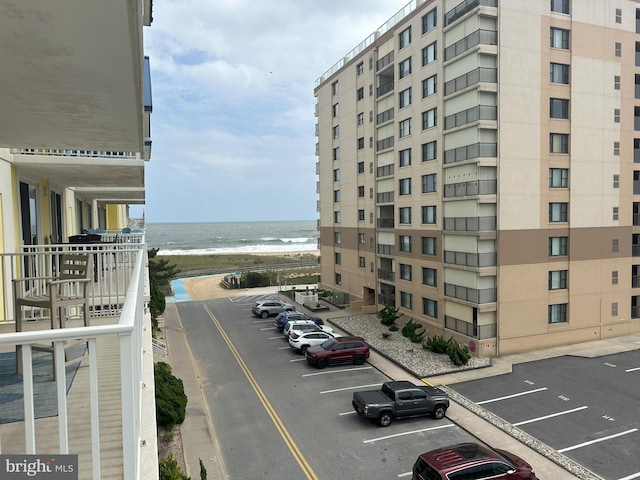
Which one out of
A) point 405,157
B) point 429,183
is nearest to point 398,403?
point 429,183

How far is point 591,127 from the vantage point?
24188mm

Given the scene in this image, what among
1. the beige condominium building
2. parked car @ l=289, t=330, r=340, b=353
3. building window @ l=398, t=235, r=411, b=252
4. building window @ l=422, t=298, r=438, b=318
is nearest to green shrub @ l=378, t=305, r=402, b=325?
the beige condominium building

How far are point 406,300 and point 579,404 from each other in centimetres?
1311

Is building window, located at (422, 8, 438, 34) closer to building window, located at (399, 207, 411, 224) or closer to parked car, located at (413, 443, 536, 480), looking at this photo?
building window, located at (399, 207, 411, 224)

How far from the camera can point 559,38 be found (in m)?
23.4

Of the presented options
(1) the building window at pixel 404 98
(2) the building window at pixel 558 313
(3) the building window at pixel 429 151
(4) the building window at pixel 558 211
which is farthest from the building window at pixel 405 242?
(2) the building window at pixel 558 313

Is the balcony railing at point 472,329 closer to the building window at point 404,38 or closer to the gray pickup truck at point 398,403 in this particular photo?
the gray pickup truck at point 398,403

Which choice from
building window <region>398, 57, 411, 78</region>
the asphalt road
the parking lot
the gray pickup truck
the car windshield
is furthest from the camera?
building window <region>398, 57, 411, 78</region>

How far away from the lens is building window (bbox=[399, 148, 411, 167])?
28263 millimetres

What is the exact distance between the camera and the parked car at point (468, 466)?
10781mm

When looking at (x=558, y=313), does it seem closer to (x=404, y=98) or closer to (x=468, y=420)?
(x=468, y=420)

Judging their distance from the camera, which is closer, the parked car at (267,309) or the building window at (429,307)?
the building window at (429,307)

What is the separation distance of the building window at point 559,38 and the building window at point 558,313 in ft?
48.0

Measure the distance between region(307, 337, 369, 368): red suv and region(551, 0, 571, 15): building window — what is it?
69.6ft
